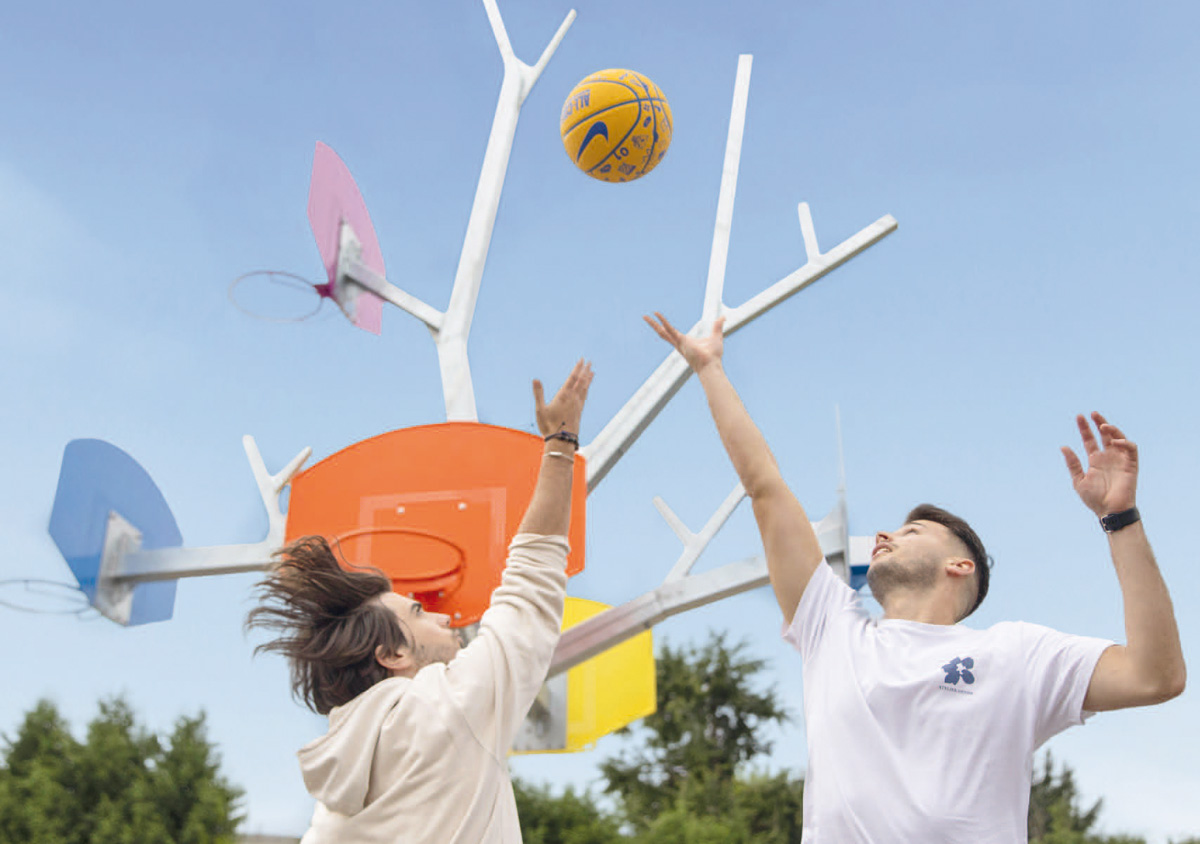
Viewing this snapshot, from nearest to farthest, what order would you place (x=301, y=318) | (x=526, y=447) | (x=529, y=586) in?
(x=529, y=586) → (x=526, y=447) → (x=301, y=318)

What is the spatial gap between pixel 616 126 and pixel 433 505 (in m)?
1.98

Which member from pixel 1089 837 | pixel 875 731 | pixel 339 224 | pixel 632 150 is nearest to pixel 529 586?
pixel 875 731

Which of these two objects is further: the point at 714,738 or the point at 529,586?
the point at 714,738

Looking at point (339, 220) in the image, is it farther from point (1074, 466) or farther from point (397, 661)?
point (1074, 466)

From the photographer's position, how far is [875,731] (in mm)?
1826

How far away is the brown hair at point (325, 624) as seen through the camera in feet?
6.39

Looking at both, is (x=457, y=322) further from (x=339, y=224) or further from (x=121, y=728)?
(x=121, y=728)

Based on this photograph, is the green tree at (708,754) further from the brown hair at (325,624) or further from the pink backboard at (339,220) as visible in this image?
the brown hair at (325,624)

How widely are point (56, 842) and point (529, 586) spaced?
10440 mm

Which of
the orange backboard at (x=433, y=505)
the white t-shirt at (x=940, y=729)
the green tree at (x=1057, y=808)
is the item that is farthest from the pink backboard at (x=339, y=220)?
the green tree at (x=1057, y=808)

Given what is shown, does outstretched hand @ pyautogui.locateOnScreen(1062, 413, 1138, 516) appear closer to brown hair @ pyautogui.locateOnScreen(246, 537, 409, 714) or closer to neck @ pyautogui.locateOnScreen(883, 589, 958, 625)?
neck @ pyautogui.locateOnScreen(883, 589, 958, 625)

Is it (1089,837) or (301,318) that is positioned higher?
(301,318)

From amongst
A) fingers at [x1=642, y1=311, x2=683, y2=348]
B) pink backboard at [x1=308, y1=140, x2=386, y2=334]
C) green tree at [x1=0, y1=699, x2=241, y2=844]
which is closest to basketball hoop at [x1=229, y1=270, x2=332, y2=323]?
pink backboard at [x1=308, y1=140, x2=386, y2=334]

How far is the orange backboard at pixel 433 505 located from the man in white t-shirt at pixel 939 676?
104 inches
